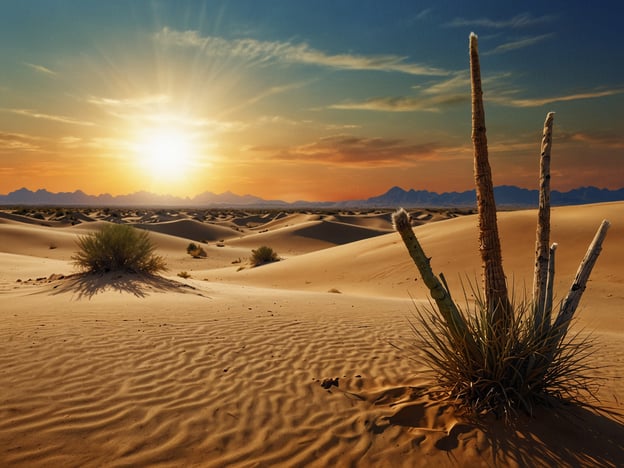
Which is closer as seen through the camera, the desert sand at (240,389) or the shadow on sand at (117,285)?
the desert sand at (240,389)

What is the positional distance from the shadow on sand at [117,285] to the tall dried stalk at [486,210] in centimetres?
991

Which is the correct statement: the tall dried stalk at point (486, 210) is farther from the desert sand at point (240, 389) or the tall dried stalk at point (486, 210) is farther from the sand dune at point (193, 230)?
the sand dune at point (193, 230)

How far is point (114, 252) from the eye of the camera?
1436cm

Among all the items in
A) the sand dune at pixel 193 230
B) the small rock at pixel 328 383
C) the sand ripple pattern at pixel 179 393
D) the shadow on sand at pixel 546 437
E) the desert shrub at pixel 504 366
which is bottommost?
the sand ripple pattern at pixel 179 393

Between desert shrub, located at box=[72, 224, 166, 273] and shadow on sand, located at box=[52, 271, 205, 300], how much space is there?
A: 1.33 feet

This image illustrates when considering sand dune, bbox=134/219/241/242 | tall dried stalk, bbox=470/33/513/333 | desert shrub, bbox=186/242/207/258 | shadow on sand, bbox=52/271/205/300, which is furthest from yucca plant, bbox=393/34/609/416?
sand dune, bbox=134/219/241/242

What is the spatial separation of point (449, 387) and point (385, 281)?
47.2ft

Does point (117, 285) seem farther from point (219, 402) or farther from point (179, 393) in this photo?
point (219, 402)

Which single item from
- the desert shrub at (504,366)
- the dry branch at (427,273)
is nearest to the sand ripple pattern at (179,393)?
the desert shrub at (504,366)

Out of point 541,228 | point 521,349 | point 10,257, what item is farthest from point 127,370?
point 10,257

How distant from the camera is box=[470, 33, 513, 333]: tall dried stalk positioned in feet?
15.4

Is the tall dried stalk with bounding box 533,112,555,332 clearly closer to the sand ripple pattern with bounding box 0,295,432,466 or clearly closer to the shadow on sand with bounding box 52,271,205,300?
A: the sand ripple pattern with bounding box 0,295,432,466

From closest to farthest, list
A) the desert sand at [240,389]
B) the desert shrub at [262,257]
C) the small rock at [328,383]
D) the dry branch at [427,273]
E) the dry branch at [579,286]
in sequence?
the desert sand at [240,389] < the dry branch at [427,273] < the dry branch at [579,286] < the small rock at [328,383] < the desert shrub at [262,257]

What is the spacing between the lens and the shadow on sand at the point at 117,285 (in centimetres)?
1205
